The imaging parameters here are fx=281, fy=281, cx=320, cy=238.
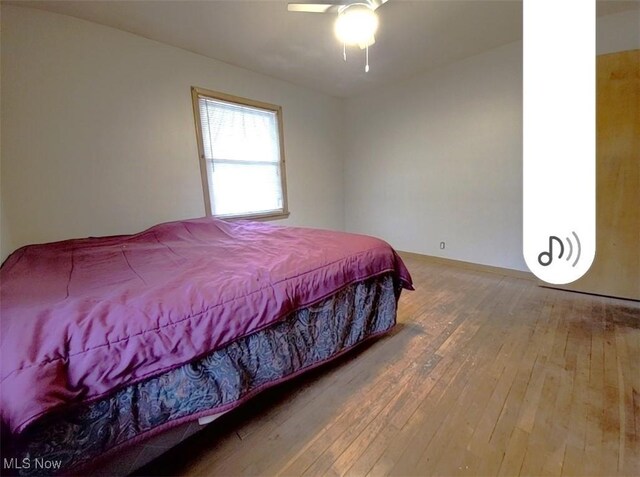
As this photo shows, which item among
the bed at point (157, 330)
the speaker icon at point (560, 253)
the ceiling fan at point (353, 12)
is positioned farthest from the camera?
the ceiling fan at point (353, 12)

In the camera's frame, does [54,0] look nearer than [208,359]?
A: No

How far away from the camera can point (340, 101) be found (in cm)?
448

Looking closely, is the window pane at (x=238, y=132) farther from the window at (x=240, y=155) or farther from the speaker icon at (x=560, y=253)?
the speaker icon at (x=560, y=253)

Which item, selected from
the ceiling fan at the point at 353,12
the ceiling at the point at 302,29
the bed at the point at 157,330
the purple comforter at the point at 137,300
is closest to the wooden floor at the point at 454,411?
the bed at the point at 157,330

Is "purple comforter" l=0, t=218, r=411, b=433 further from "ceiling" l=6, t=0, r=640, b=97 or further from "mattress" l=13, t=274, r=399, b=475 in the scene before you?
"ceiling" l=6, t=0, r=640, b=97

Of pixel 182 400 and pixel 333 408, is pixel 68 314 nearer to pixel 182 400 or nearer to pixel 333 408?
pixel 182 400

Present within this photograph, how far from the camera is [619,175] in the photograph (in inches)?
93.0

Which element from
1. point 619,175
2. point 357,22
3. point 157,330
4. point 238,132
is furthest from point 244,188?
point 619,175

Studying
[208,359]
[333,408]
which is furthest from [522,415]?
[208,359]

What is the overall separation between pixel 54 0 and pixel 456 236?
4.23 meters

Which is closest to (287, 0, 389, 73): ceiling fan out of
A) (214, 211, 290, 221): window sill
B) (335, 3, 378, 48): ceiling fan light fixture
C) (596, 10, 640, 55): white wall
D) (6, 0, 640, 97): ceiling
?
(335, 3, 378, 48): ceiling fan light fixture

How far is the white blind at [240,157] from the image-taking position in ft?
9.87

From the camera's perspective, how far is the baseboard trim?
121 inches

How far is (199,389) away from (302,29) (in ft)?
8.94
